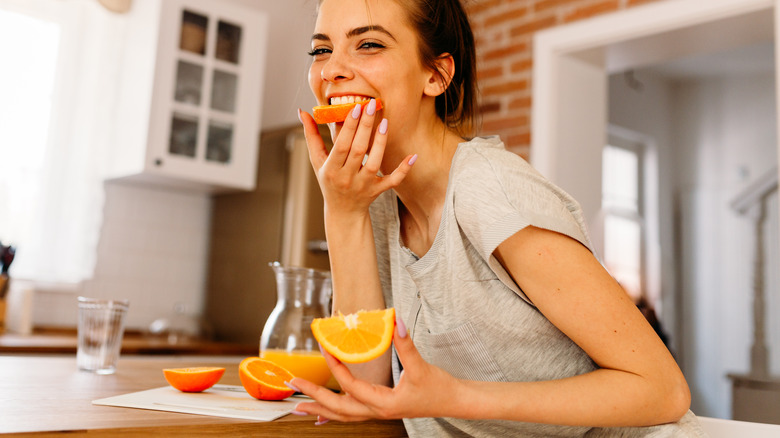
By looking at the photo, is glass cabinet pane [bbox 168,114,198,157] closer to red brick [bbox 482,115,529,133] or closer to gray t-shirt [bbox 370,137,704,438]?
red brick [bbox 482,115,529,133]

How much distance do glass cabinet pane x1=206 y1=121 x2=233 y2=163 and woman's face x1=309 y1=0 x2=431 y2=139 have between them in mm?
2232

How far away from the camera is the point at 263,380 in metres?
1.10

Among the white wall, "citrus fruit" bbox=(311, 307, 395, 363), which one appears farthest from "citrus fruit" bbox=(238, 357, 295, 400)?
the white wall

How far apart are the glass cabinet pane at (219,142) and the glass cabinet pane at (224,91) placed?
0.09 metres

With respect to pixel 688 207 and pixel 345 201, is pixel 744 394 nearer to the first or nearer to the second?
pixel 688 207

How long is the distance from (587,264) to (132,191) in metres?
2.96

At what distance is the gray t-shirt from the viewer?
39.1 inches

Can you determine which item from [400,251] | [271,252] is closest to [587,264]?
[400,251]

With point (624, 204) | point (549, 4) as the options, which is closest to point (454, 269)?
point (549, 4)

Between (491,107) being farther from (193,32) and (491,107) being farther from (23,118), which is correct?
(23,118)

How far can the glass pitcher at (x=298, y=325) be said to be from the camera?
1.25 meters

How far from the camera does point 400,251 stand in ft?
4.17

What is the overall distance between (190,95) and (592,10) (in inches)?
76.1

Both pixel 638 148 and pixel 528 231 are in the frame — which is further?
pixel 638 148
